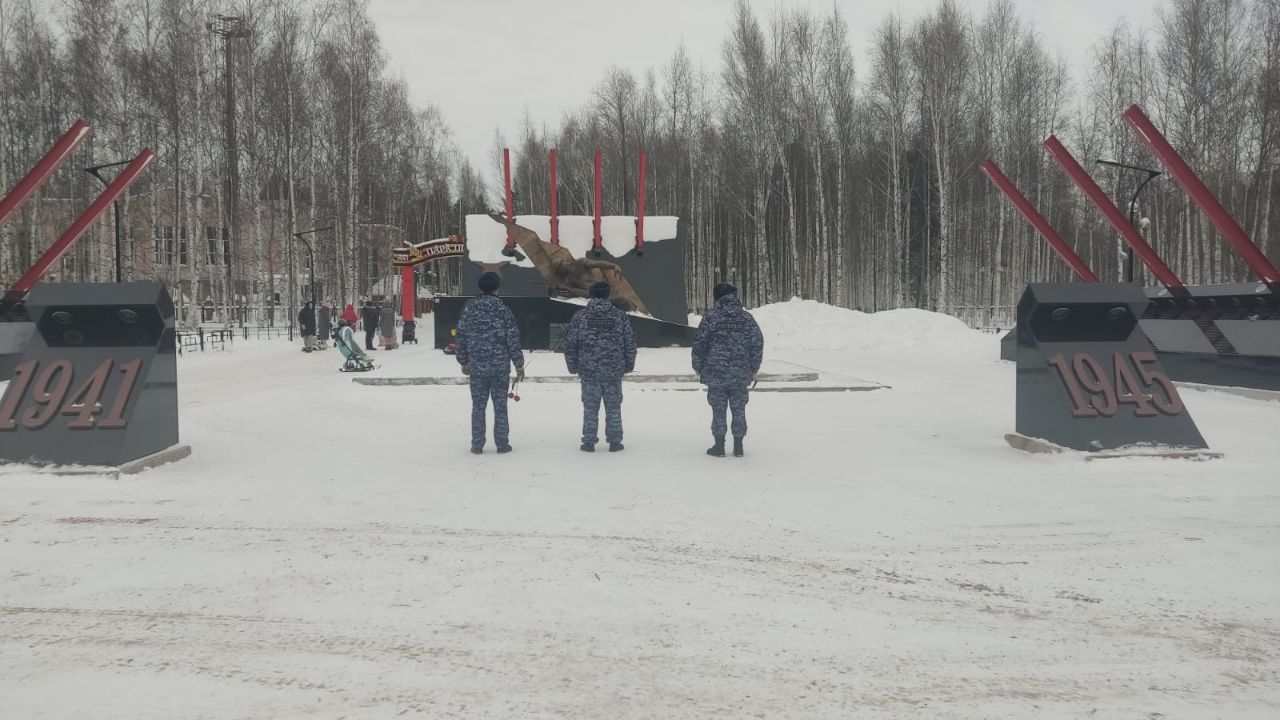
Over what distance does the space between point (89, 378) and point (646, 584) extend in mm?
5742

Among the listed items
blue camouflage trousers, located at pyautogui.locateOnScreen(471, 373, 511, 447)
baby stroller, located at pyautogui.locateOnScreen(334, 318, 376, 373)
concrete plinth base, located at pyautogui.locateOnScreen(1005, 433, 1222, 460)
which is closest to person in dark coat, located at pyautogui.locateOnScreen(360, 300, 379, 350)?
baby stroller, located at pyautogui.locateOnScreen(334, 318, 376, 373)

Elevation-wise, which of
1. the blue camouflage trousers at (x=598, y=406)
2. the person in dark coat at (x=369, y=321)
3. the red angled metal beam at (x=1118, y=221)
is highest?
the red angled metal beam at (x=1118, y=221)

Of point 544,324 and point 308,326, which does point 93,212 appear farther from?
point 308,326

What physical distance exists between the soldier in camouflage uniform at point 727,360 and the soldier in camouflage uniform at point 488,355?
5.92ft

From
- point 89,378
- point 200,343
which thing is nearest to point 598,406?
point 89,378

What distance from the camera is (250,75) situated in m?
31.7

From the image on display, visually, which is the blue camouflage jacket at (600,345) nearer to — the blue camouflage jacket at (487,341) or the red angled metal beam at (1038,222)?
the blue camouflage jacket at (487,341)

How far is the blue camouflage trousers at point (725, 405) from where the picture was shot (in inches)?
321

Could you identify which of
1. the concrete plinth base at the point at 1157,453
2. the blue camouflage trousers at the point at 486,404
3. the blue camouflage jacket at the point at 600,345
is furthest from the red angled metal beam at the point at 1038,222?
the blue camouflage trousers at the point at 486,404

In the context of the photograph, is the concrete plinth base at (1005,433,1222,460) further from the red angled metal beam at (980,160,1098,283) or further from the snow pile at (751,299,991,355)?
the snow pile at (751,299,991,355)

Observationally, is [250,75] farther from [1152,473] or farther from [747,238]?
[1152,473]

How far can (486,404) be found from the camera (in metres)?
8.44

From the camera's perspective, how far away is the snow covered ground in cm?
311

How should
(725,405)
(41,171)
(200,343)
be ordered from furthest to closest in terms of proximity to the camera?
(200,343) < (41,171) < (725,405)
